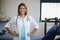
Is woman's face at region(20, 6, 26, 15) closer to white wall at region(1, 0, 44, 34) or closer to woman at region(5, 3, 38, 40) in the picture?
woman at region(5, 3, 38, 40)

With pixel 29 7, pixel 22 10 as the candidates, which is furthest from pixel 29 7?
pixel 22 10

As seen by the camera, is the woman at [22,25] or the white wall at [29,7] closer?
the woman at [22,25]

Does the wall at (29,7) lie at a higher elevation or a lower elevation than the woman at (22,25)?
higher

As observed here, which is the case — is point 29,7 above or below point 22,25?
above

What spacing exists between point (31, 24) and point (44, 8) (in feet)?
8.39

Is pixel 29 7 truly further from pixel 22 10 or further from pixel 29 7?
pixel 22 10

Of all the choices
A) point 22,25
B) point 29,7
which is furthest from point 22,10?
point 29,7

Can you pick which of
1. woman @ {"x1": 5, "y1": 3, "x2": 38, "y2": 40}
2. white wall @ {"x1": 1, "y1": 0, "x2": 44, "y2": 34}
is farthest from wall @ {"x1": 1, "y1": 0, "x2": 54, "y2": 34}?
woman @ {"x1": 5, "y1": 3, "x2": 38, "y2": 40}

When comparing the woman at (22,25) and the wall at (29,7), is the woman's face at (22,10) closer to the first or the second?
the woman at (22,25)

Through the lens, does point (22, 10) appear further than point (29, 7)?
No

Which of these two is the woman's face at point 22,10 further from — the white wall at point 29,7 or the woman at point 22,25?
the white wall at point 29,7

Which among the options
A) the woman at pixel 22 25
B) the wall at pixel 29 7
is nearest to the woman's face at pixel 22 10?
the woman at pixel 22 25

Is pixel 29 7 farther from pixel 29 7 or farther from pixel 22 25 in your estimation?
pixel 22 25

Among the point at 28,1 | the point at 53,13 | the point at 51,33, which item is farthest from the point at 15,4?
the point at 51,33
